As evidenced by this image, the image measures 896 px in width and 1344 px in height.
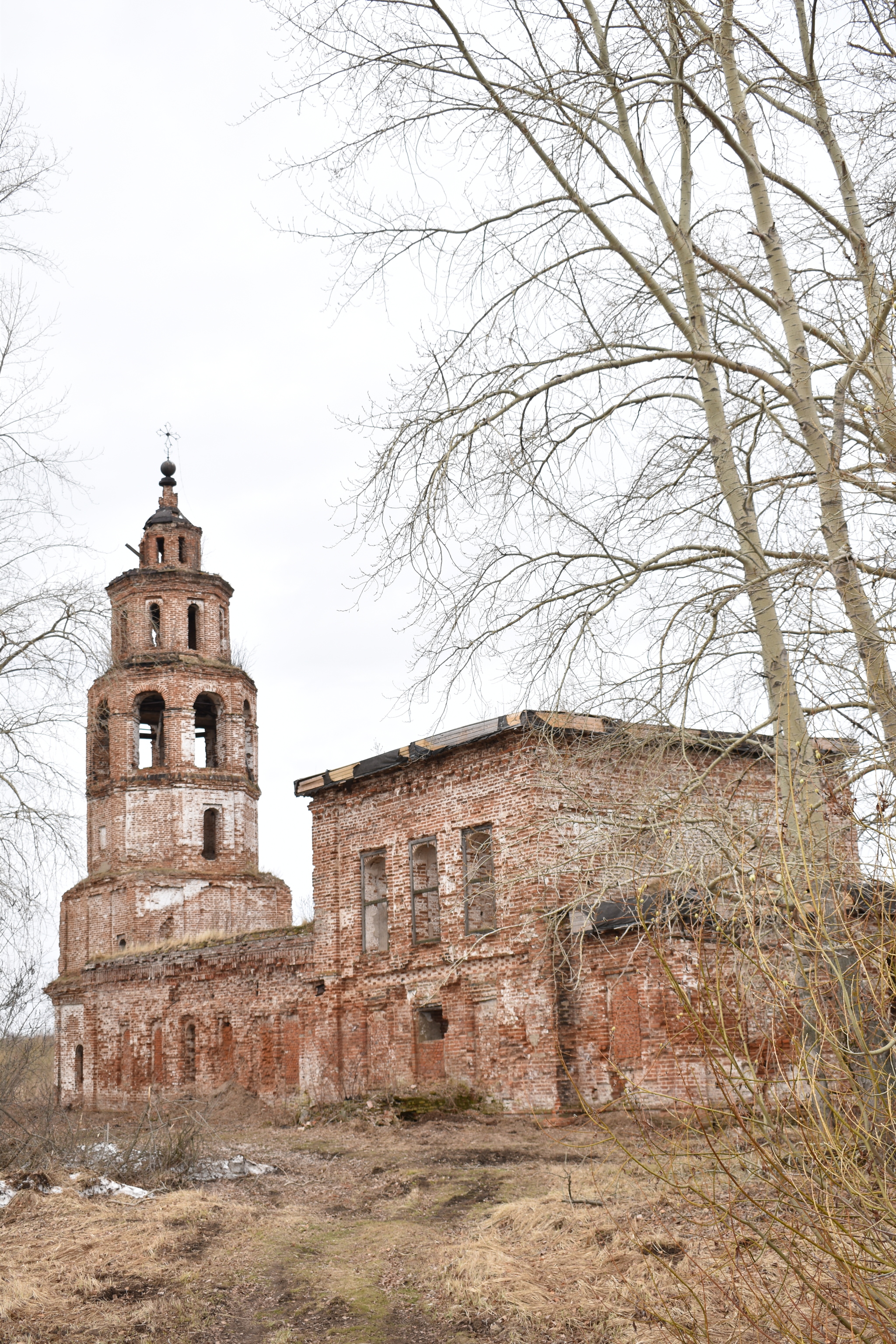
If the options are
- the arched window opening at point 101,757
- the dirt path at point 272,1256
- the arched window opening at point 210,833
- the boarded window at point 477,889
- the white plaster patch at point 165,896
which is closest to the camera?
the dirt path at point 272,1256

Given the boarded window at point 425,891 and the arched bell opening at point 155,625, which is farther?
the arched bell opening at point 155,625

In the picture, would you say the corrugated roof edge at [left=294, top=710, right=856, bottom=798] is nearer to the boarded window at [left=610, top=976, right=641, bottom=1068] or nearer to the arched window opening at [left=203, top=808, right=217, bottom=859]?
the boarded window at [left=610, top=976, right=641, bottom=1068]

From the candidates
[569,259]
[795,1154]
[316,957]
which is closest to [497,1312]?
[795,1154]

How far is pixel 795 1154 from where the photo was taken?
4.05 m

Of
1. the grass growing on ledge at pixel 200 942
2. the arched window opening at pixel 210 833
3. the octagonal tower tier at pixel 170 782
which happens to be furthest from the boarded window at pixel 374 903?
the arched window opening at pixel 210 833

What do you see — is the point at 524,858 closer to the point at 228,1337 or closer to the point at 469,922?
the point at 469,922

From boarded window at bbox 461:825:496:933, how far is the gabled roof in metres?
1.49

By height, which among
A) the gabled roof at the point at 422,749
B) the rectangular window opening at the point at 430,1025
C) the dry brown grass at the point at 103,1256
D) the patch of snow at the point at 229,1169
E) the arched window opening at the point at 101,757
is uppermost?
the arched window opening at the point at 101,757

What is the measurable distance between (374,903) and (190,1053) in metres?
8.50

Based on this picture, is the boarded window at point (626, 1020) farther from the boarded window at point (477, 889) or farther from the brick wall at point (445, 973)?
the boarded window at point (477, 889)

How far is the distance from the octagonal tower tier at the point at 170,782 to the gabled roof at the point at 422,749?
1307 cm

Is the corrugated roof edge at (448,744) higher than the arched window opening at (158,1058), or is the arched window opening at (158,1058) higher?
the corrugated roof edge at (448,744)

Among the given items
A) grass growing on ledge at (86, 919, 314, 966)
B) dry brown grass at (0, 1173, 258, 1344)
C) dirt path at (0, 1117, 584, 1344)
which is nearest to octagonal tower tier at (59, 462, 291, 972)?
grass growing on ledge at (86, 919, 314, 966)

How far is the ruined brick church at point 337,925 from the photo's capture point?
17.0 metres
